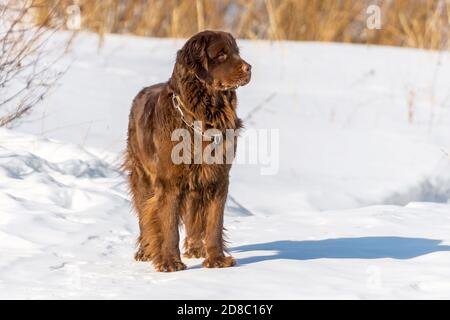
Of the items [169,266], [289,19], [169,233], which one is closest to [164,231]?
[169,233]

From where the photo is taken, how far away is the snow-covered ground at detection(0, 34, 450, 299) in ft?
16.8

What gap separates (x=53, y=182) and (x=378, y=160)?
3770 mm

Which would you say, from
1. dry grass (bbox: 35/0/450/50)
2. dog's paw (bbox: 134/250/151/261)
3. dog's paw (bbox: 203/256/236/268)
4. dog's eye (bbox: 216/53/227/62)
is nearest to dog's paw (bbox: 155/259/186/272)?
dog's paw (bbox: 203/256/236/268)

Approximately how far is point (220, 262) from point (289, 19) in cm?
920

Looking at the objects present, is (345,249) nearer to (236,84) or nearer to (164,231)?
(164,231)

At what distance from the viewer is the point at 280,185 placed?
8.91 m

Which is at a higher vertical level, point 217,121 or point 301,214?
point 217,121

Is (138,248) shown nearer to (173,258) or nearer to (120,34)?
(173,258)

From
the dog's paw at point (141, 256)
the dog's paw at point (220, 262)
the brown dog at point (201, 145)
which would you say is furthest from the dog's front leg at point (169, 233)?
the dog's paw at point (141, 256)

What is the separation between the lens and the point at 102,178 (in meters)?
7.61

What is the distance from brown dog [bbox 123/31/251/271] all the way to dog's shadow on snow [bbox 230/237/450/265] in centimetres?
35

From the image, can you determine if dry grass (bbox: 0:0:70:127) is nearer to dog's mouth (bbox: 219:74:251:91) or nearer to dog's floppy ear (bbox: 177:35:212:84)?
dog's floppy ear (bbox: 177:35:212:84)

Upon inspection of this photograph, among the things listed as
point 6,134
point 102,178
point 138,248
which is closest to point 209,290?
point 138,248
